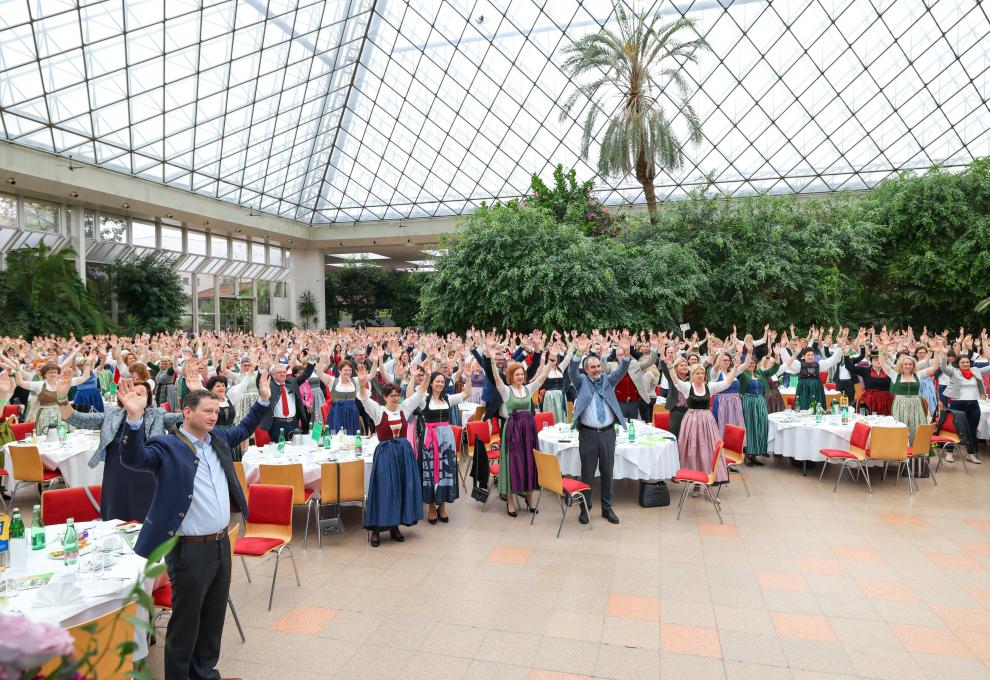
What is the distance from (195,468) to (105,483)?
2.42 m

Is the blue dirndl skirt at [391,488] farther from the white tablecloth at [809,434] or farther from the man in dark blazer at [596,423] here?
the white tablecloth at [809,434]

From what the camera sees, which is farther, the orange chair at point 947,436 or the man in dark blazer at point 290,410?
the orange chair at point 947,436

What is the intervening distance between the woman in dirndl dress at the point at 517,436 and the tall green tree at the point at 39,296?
18441 mm

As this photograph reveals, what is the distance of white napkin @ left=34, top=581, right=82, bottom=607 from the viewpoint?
140 inches

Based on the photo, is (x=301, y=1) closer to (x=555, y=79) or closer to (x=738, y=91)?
(x=555, y=79)

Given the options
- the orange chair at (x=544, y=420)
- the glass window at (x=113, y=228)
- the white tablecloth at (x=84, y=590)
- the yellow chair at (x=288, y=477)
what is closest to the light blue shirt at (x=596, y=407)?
the orange chair at (x=544, y=420)

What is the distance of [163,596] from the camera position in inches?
178

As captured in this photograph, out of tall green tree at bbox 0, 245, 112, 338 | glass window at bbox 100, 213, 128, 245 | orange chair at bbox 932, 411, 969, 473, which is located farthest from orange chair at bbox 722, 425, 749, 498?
glass window at bbox 100, 213, 128, 245

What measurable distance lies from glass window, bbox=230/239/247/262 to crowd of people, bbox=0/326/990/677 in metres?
20.9

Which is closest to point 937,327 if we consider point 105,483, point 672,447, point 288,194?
point 672,447

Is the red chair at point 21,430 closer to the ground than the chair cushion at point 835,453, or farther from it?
farther from it

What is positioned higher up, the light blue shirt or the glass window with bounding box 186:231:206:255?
the glass window with bounding box 186:231:206:255

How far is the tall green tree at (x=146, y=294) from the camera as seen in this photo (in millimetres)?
26719

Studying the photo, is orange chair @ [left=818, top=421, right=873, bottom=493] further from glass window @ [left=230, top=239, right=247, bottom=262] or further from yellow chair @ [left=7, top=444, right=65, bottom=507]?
glass window @ [left=230, top=239, right=247, bottom=262]
